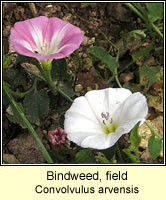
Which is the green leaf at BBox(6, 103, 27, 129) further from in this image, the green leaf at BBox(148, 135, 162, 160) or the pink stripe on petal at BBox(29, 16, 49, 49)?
the green leaf at BBox(148, 135, 162, 160)

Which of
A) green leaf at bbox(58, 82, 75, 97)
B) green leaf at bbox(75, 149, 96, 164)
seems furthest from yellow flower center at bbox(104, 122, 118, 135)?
green leaf at bbox(58, 82, 75, 97)

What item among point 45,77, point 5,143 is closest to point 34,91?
point 45,77

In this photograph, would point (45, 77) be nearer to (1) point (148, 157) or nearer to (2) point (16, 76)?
(2) point (16, 76)

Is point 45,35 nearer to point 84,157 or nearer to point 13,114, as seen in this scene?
point 13,114

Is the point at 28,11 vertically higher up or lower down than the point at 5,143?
higher up

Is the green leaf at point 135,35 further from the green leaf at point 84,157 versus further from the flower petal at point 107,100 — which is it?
the green leaf at point 84,157

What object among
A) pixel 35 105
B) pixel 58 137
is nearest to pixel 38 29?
pixel 35 105

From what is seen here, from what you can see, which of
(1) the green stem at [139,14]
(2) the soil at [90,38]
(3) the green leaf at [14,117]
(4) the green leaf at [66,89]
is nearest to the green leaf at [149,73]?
(2) the soil at [90,38]
